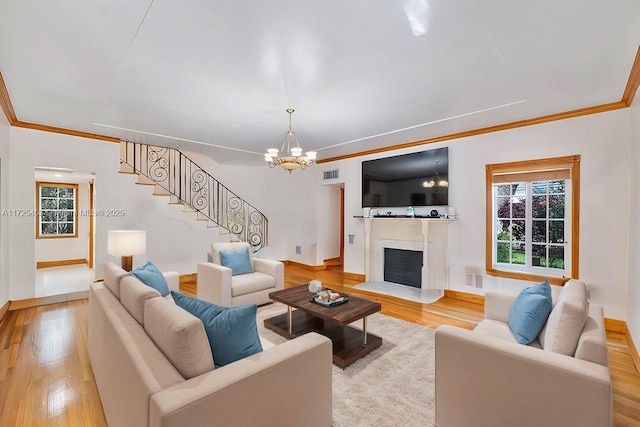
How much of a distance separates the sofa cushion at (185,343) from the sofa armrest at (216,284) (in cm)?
233

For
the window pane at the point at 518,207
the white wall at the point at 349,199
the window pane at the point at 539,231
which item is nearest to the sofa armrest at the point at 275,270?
the white wall at the point at 349,199

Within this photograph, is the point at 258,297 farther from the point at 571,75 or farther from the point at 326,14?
the point at 571,75

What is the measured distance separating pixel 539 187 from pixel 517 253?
98 cm

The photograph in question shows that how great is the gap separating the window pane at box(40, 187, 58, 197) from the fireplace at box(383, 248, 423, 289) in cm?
807

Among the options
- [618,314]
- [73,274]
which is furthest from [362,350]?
[73,274]

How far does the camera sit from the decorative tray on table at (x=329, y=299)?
9.79ft

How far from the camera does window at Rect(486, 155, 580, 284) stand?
12.1ft

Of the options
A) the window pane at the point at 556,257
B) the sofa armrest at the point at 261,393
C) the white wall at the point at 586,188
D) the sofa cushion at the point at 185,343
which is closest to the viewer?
the sofa armrest at the point at 261,393

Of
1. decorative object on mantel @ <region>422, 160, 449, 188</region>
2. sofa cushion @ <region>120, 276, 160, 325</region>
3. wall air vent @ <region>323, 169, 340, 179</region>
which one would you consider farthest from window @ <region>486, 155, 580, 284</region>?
sofa cushion @ <region>120, 276, 160, 325</region>

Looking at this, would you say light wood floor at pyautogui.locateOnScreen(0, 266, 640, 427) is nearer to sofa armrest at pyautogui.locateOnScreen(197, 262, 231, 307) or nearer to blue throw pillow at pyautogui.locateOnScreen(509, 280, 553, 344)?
blue throw pillow at pyautogui.locateOnScreen(509, 280, 553, 344)

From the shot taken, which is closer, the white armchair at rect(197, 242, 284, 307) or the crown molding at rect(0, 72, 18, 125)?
the crown molding at rect(0, 72, 18, 125)

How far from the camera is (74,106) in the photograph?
11.4 ft

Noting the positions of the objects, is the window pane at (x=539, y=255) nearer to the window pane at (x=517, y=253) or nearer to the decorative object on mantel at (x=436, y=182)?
the window pane at (x=517, y=253)

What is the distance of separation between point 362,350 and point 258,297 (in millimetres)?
1896
